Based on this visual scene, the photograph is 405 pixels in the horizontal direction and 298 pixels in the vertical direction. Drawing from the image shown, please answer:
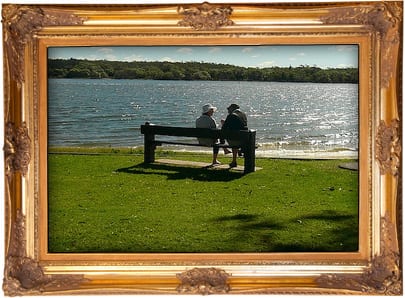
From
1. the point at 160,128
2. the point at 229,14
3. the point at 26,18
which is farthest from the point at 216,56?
the point at 26,18

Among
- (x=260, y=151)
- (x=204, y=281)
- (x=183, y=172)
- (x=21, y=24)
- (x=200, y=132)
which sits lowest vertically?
(x=204, y=281)

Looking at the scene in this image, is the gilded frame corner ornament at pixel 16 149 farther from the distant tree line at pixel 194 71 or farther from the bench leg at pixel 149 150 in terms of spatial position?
the bench leg at pixel 149 150

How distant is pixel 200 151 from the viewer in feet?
13.0

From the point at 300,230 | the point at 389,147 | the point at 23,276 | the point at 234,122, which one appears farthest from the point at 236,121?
the point at 23,276

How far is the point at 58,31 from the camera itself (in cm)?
384

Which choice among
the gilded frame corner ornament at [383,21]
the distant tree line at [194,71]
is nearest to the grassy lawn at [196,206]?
the distant tree line at [194,71]

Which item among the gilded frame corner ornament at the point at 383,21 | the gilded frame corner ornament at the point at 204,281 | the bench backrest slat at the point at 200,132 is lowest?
the gilded frame corner ornament at the point at 204,281

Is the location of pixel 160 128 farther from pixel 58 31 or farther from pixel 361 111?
pixel 361 111

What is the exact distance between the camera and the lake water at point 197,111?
3.88 meters

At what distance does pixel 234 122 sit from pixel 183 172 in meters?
0.39

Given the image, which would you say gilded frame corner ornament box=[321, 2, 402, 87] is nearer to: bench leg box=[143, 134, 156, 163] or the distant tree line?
the distant tree line

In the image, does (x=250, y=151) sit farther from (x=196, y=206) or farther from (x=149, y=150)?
(x=149, y=150)

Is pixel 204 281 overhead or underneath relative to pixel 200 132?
underneath

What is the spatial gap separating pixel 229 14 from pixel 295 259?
4.46 ft
